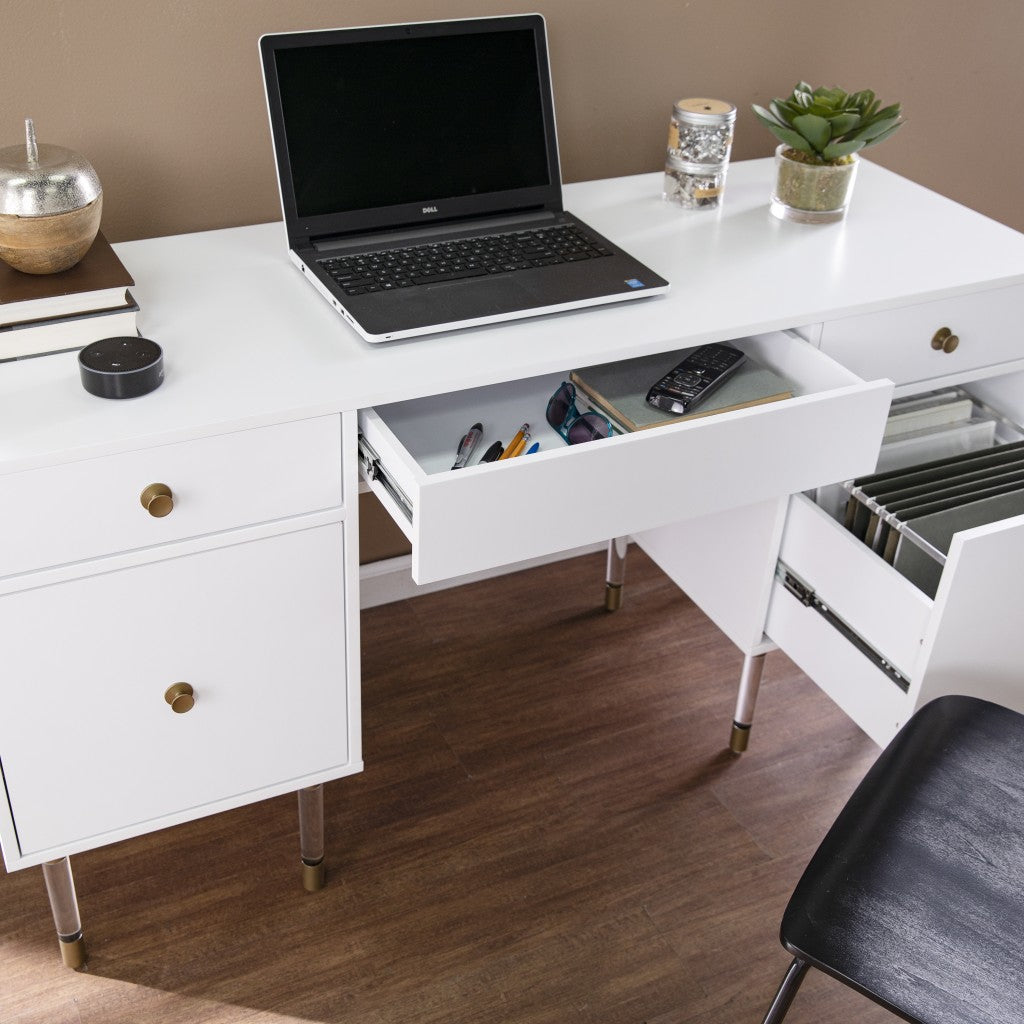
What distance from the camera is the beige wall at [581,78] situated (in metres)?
1.40

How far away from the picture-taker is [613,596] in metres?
2.01

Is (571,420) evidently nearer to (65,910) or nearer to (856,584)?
(856,584)

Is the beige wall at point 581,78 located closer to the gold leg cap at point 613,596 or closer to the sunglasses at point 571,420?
the sunglasses at point 571,420

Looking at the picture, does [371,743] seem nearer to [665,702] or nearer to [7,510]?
[665,702]

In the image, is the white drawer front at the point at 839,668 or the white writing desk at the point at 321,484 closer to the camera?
the white writing desk at the point at 321,484

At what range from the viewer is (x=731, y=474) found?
127 cm

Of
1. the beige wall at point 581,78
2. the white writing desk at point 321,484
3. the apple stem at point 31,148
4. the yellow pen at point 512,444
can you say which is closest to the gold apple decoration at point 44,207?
the apple stem at point 31,148

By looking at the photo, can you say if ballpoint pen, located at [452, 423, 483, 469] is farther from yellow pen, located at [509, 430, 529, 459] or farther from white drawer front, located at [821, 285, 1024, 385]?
white drawer front, located at [821, 285, 1024, 385]

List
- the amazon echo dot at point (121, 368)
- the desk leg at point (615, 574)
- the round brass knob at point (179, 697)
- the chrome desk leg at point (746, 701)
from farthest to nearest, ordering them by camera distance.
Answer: the desk leg at point (615, 574), the chrome desk leg at point (746, 701), the round brass knob at point (179, 697), the amazon echo dot at point (121, 368)

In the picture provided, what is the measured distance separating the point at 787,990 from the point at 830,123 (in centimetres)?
104

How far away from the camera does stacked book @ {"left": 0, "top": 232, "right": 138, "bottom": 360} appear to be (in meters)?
1.16

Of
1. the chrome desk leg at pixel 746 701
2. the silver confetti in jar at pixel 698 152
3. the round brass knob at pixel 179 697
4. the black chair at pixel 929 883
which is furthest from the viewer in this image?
the chrome desk leg at pixel 746 701

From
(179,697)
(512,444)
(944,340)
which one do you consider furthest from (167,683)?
(944,340)

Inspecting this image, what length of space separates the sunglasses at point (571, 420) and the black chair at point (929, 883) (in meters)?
0.46
